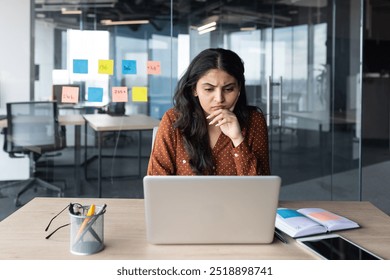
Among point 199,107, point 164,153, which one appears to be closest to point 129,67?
point 199,107

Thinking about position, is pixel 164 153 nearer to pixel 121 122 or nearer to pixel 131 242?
pixel 131 242

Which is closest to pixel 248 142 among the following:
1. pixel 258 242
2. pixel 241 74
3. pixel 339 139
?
pixel 241 74

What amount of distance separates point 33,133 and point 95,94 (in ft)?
2.14

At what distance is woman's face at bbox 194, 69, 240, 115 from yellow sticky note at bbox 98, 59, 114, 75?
2.55 metres

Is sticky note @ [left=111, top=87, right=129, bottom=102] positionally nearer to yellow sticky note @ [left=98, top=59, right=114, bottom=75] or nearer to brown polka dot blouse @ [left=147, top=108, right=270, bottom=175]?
yellow sticky note @ [left=98, top=59, right=114, bottom=75]

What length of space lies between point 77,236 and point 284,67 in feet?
13.3

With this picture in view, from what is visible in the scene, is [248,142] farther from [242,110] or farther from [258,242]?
[258,242]

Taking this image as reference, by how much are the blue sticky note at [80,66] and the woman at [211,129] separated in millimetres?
2445

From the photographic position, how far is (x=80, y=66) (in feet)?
14.0

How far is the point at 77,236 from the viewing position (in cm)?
127

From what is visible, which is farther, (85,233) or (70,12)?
(70,12)

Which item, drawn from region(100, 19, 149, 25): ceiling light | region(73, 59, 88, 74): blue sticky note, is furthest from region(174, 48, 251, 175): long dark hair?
region(100, 19, 149, 25): ceiling light

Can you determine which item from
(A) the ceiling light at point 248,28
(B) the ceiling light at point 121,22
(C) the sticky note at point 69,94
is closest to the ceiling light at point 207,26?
(A) the ceiling light at point 248,28
